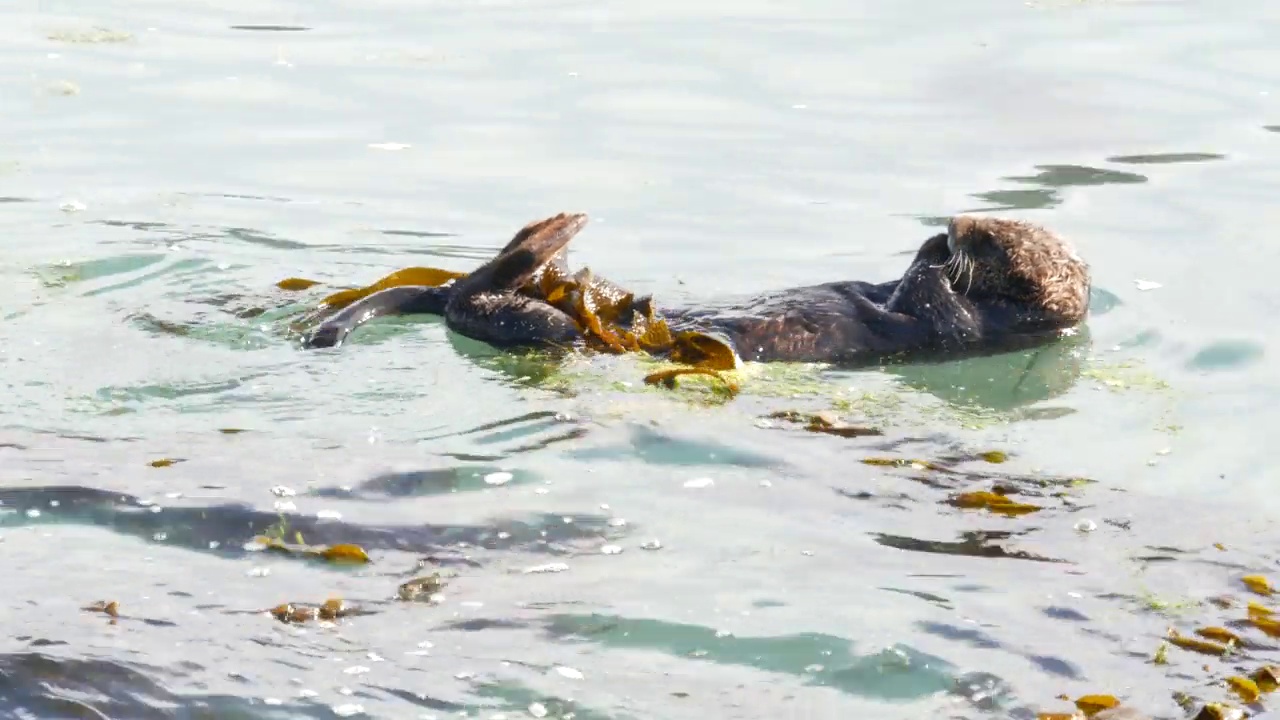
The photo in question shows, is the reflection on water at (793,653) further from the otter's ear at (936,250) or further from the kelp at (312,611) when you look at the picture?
the otter's ear at (936,250)

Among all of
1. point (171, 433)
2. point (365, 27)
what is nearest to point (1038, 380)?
point (171, 433)

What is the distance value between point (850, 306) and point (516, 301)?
1.31 metres

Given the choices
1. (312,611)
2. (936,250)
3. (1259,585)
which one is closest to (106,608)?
(312,611)

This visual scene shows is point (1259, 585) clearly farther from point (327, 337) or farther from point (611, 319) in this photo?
point (327, 337)

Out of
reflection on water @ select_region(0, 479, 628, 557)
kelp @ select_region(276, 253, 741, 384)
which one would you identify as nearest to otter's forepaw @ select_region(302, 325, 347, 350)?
kelp @ select_region(276, 253, 741, 384)

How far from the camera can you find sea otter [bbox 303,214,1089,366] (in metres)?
6.14

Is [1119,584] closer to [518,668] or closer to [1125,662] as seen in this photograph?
[1125,662]

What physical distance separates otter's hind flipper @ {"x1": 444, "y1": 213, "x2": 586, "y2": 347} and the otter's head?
163 cm

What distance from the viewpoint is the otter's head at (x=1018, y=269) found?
6.66m

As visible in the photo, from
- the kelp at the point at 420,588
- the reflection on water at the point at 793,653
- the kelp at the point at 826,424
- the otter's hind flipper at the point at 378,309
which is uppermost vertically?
the otter's hind flipper at the point at 378,309

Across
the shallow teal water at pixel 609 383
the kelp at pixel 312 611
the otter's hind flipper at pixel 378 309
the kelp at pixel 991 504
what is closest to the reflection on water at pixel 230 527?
the shallow teal water at pixel 609 383

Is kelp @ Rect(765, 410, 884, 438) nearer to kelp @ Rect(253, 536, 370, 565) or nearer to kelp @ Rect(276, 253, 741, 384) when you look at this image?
kelp @ Rect(276, 253, 741, 384)

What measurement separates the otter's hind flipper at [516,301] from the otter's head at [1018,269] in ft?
5.35

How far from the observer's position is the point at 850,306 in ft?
20.8
